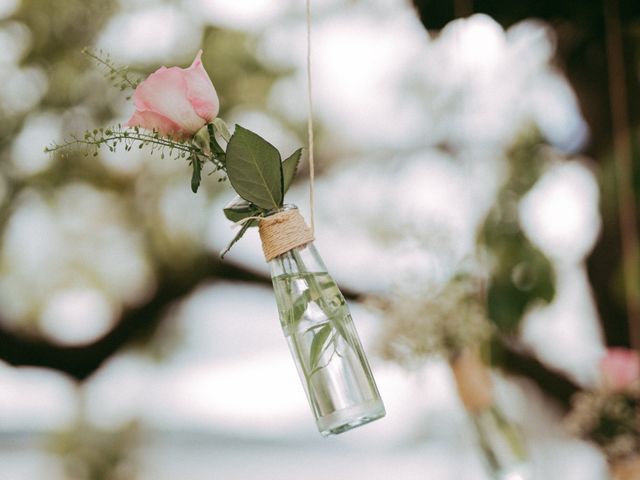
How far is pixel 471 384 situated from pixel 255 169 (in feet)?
4.02

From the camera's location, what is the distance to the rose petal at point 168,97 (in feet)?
2.57

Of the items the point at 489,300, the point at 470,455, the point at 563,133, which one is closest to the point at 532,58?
the point at 563,133

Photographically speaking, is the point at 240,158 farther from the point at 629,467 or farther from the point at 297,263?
the point at 629,467

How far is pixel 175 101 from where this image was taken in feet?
2.64

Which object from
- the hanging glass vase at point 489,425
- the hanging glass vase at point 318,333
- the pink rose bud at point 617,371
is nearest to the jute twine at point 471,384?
the hanging glass vase at point 489,425

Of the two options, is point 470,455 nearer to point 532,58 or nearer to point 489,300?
point 489,300

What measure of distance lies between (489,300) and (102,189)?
3.33 feet

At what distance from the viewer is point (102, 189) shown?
202 centimetres

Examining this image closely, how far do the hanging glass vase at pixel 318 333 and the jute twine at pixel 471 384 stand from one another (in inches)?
44.2

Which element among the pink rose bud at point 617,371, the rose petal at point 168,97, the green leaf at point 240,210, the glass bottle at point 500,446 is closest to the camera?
the rose petal at point 168,97

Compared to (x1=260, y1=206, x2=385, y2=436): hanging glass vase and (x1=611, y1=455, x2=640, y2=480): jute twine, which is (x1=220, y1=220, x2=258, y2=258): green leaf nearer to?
(x1=260, y1=206, x2=385, y2=436): hanging glass vase

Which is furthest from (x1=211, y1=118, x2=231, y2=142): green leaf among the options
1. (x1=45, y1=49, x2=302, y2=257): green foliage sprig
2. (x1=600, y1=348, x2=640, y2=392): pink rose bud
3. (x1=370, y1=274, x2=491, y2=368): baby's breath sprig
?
(x1=600, y1=348, x2=640, y2=392): pink rose bud

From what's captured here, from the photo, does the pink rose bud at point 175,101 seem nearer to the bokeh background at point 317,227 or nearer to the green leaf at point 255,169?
the green leaf at point 255,169

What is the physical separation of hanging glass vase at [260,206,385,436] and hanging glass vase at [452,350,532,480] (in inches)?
43.5
